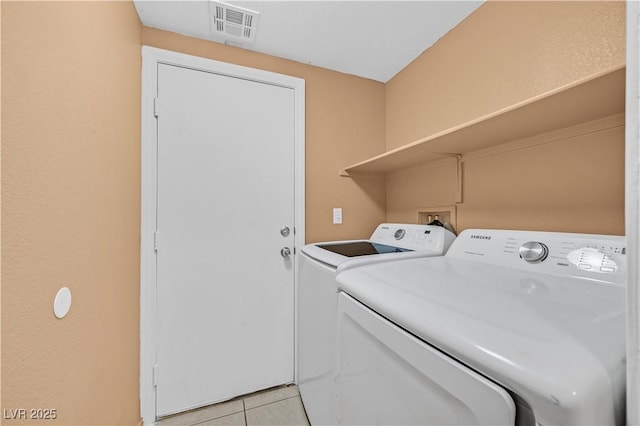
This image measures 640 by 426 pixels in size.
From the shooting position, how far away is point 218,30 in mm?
Result: 1515

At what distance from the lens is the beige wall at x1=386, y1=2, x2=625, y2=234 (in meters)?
0.93

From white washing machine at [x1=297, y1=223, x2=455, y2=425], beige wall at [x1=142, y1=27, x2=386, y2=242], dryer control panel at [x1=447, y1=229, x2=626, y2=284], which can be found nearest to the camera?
dryer control panel at [x1=447, y1=229, x2=626, y2=284]

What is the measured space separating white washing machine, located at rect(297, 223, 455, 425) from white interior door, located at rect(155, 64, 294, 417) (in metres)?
0.27

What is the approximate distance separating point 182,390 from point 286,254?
1017 mm

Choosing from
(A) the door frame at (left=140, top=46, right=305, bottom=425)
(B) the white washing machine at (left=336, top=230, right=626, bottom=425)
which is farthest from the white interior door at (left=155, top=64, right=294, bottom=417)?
(B) the white washing machine at (left=336, top=230, right=626, bottom=425)

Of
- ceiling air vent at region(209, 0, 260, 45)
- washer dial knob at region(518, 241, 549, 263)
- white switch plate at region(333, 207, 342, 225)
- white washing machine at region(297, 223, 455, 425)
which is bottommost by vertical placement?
white washing machine at region(297, 223, 455, 425)

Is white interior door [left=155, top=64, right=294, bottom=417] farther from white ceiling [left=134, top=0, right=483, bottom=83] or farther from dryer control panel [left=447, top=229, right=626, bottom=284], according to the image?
dryer control panel [left=447, top=229, right=626, bottom=284]

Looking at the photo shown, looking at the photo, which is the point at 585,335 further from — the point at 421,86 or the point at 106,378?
the point at 421,86

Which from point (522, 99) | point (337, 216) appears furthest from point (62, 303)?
point (522, 99)

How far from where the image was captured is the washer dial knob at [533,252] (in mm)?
929

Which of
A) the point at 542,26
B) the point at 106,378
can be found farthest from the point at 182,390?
the point at 542,26

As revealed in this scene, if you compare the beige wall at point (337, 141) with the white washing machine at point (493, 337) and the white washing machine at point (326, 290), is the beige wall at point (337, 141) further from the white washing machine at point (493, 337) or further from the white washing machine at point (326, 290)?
the white washing machine at point (493, 337)

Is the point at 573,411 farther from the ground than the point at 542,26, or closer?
closer

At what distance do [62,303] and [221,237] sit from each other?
920 millimetres
